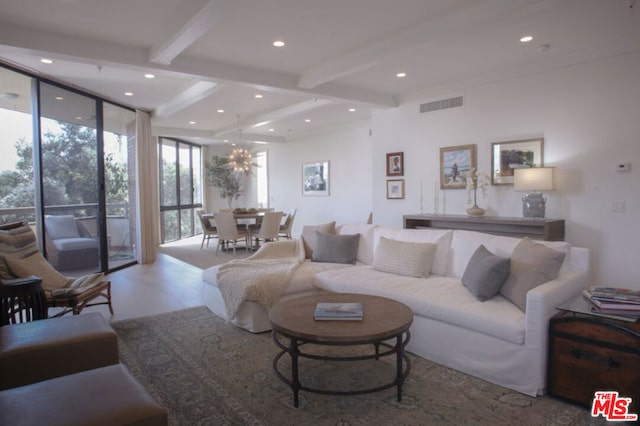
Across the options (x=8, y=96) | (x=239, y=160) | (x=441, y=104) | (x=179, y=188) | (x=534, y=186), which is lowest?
(x=534, y=186)

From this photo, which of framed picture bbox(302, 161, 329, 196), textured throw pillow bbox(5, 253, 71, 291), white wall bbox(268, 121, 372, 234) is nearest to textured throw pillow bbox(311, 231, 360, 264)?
textured throw pillow bbox(5, 253, 71, 291)

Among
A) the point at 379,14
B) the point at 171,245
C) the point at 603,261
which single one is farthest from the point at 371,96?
the point at 171,245

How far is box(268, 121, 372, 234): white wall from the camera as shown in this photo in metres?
8.53

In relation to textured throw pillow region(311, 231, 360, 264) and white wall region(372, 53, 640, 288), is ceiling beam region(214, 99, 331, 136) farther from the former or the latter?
textured throw pillow region(311, 231, 360, 264)

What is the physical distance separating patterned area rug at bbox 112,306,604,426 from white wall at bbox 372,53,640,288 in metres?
2.71

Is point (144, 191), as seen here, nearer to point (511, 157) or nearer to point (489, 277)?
point (511, 157)

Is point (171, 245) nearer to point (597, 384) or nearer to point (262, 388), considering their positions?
point (262, 388)

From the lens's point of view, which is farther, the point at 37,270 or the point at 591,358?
A: the point at 37,270

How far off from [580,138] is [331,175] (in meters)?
5.65

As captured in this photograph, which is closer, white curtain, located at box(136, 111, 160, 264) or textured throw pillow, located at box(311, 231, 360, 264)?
textured throw pillow, located at box(311, 231, 360, 264)

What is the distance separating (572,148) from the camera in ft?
14.6

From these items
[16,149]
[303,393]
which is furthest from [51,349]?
[16,149]

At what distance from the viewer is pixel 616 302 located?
2309 millimetres

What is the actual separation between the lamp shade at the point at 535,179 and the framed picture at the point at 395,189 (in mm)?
1968
